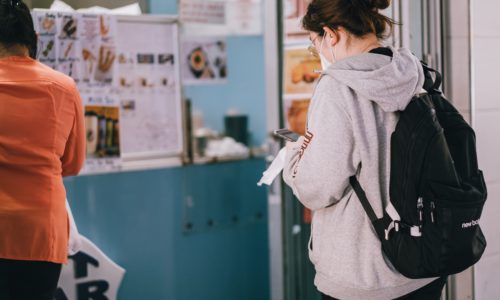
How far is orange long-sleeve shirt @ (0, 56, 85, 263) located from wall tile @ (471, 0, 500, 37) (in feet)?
6.65

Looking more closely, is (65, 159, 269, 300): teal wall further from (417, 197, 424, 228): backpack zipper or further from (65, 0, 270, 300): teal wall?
(417, 197, 424, 228): backpack zipper

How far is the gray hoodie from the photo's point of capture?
203 centimetres

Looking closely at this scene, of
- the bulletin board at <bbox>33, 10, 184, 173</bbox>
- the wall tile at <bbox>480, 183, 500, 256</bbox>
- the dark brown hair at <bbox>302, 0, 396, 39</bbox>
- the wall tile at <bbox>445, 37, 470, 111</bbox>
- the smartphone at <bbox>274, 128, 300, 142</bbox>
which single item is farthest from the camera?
the wall tile at <bbox>480, 183, 500, 256</bbox>


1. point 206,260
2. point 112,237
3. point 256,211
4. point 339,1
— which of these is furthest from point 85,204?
point 339,1

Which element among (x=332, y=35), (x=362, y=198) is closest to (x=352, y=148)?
(x=362, y=198)

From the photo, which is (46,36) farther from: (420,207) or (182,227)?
(420,207)

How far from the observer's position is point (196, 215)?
386 cm

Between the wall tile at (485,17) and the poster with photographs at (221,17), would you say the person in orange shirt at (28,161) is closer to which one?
the poster with photographs at (221,17)

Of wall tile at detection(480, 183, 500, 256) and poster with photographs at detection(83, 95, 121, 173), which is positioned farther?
wall tile at detection(480, 183, 500, 256)

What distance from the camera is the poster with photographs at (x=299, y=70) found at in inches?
140

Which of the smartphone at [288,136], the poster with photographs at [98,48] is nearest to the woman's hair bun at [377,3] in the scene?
the smartphone at [288,136]

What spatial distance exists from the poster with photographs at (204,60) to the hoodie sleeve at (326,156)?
1756 mm

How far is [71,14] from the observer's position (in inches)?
129

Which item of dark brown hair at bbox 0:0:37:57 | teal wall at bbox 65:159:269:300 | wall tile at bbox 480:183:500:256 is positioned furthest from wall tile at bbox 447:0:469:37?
dark brown hair at bbox 0:0:37:57
